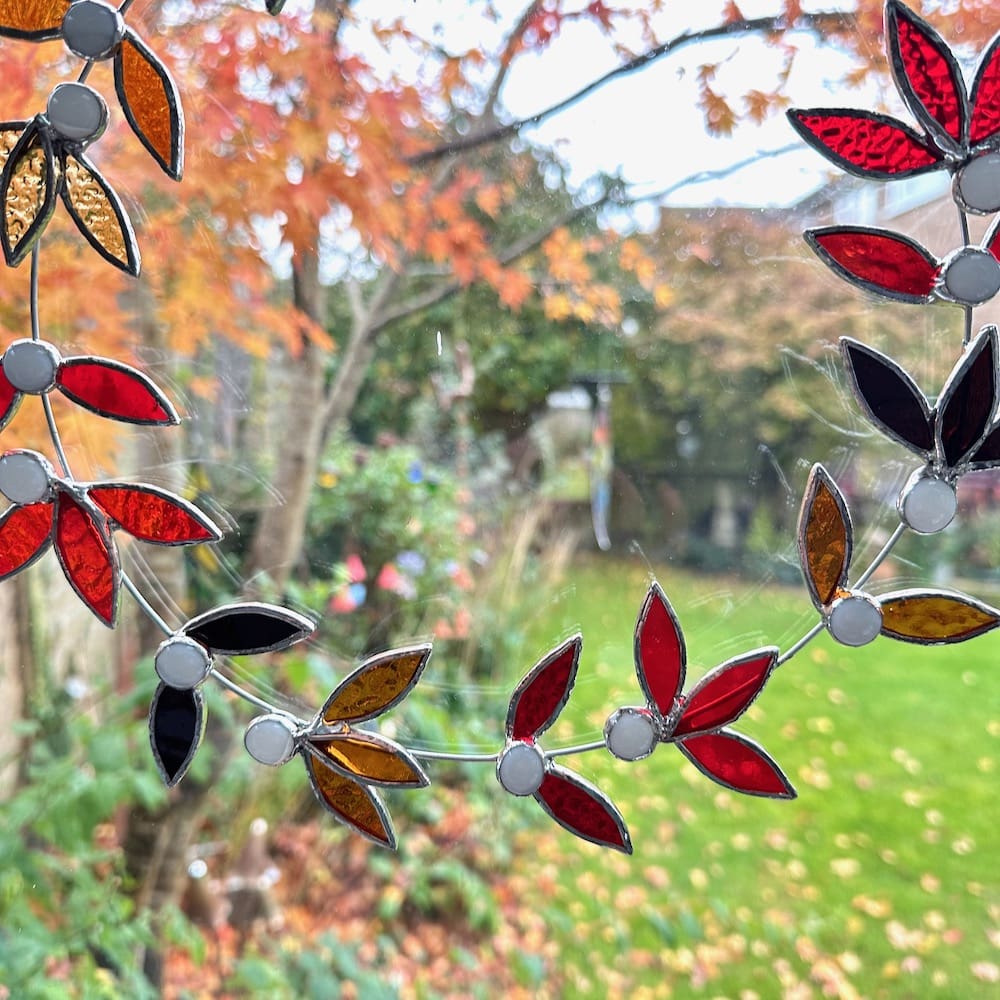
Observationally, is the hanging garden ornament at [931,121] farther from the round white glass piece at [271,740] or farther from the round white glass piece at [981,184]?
the round white glass piece at [271,740]

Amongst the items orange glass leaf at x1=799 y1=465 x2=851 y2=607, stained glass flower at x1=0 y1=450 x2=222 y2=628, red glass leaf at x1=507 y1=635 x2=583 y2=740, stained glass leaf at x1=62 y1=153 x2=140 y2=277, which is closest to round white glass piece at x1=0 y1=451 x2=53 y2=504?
stained glass flower at x1=0 y1=450 x2=222 y2=628

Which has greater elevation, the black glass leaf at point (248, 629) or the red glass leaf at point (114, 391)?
the red glass leaf at point (114, 391)

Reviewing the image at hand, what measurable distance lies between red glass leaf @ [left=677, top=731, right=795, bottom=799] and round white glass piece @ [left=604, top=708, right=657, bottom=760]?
0.03 m

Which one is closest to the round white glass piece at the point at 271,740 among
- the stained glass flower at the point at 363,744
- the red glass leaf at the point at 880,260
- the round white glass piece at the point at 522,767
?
the stained glass flower at the point at 363,744

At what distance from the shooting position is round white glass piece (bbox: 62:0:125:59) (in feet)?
1.08

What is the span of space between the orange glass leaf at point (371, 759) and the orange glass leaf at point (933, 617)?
0.23 metres

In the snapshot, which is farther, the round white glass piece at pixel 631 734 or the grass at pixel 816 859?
the grass at pixel 816 859

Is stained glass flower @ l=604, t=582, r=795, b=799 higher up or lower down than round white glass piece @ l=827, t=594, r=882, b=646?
lower down

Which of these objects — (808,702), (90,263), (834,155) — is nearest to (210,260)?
(90,263)

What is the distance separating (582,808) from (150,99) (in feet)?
1.30

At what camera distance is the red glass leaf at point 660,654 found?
0.35 meters

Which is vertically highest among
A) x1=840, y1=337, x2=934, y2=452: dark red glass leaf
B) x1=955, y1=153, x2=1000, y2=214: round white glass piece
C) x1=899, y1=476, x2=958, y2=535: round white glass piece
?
x1=955, y1=153, x2=1000, y2=214: round white glass piece

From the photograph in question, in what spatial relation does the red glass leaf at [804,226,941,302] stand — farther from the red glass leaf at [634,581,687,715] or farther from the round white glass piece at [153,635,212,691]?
the round white glass piece at [153,635,212,691]

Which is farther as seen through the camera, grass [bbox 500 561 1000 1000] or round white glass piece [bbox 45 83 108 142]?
grass [bbox 500 561 1000 1000]
